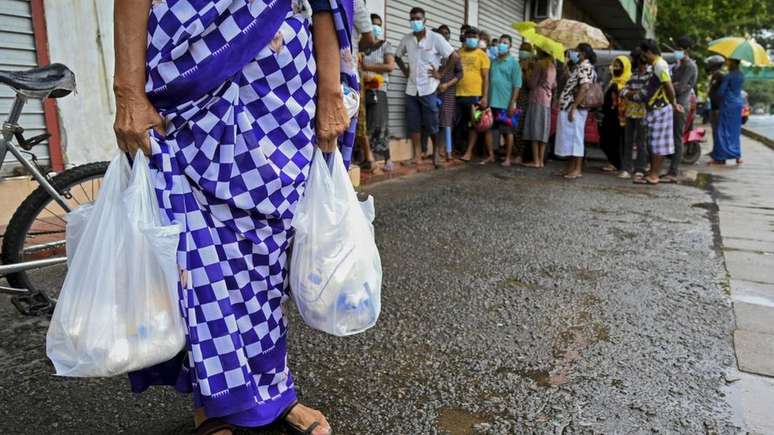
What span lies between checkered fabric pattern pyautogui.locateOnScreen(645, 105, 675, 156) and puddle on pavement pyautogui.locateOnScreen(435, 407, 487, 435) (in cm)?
571

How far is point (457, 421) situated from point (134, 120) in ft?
4.63

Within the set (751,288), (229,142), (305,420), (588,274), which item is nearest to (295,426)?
(305,420)

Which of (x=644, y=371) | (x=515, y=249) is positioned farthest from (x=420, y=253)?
(x=644, y=371)

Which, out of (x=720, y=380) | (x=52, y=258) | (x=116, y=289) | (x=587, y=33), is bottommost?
(x=720, y=380)

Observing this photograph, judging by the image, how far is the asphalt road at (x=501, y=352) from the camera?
1.99m

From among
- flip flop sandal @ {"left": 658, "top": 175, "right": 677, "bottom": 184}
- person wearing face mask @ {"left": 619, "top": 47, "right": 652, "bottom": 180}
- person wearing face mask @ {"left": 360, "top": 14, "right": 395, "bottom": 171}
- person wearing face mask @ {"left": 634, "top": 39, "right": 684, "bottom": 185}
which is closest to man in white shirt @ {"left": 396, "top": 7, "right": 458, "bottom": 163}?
person wearing face mask @ {"left": 360, "top": 14, "right": 395, "bottom": 171}

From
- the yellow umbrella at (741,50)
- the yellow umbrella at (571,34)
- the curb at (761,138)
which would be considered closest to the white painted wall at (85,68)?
the yellow umbrella at (571,34)

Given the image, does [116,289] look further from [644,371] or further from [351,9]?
[644,371]

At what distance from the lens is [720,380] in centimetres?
229

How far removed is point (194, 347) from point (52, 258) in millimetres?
1466

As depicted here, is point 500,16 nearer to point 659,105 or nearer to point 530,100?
point 530,100

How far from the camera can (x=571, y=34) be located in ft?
32.8

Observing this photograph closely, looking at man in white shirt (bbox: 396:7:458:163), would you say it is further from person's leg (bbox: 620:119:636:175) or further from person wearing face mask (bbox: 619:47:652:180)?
person's leg (bbox: 620:119:636:175)

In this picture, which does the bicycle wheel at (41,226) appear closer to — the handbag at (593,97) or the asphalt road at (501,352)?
the asphalt road at (501,352)
